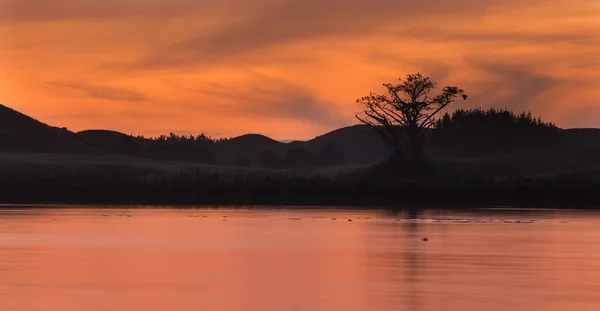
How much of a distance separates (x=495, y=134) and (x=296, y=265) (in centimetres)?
11596

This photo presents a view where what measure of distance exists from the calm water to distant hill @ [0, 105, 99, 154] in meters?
118

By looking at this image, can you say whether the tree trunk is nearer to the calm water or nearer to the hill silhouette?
the hill silhouette

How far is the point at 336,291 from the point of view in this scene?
27.8 meters

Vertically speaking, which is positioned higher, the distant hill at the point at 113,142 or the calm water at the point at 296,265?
the distant hill at the point at 113,142

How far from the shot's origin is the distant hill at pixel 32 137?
172 meters

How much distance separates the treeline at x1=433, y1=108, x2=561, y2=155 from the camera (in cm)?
14588

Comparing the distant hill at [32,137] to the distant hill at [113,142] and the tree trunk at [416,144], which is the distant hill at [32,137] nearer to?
the distant hill at [113,142]

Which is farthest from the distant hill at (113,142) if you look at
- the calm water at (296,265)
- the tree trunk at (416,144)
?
the calm water at (296,265)

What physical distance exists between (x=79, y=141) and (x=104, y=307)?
157098 mm

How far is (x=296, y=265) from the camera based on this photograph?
3353 centimetres

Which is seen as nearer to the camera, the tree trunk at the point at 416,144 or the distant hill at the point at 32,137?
the tree trunk at the point at 416,144

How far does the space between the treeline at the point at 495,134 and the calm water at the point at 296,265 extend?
298ft

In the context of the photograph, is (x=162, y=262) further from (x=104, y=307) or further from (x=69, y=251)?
(x=104, y=307)

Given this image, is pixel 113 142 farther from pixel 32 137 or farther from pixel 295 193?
pixel 295 193
